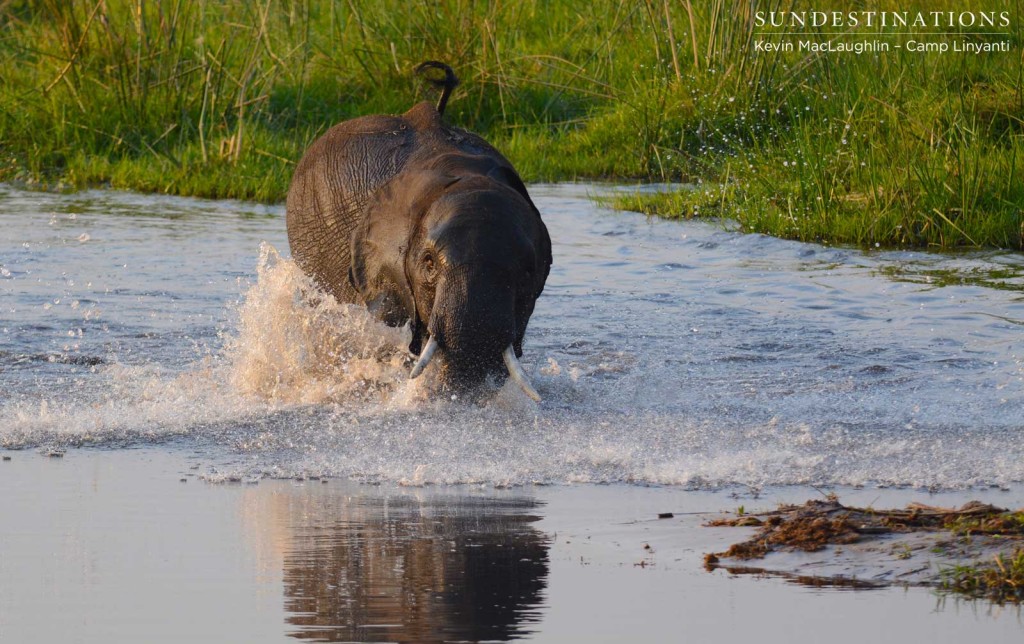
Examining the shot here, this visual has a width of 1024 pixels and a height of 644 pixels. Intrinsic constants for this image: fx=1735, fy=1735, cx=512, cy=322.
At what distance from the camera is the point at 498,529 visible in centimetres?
483

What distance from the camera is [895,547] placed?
449 centimetres

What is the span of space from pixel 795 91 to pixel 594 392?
5.64m

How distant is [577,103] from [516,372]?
28.3 ft

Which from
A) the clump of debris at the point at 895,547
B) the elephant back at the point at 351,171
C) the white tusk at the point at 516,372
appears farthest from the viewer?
the elephant back at the point at 351,171

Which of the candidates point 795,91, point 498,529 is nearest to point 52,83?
point 795,91

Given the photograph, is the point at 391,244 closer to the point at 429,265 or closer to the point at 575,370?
the point at 429,265

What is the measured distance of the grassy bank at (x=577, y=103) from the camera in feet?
35.0

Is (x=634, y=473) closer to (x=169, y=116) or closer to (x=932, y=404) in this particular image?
(x=932, y=404)

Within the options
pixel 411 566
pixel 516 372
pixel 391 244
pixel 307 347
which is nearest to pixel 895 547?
pixel 411 566

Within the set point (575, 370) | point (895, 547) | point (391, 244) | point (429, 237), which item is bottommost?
point (575, 370)

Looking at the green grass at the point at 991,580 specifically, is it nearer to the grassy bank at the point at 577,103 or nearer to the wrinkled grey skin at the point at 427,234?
the wrinkled grey skin at the point at 427,234

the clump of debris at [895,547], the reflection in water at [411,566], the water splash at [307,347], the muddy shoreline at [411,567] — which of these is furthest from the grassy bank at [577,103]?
the reflection in water at [411,566]

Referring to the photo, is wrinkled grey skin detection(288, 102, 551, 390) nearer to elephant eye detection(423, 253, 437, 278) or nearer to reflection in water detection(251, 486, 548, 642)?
elephant eye detection(423, 253, 437, 278)

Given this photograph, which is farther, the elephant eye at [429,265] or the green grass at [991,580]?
the elephant eye at [429,265]
